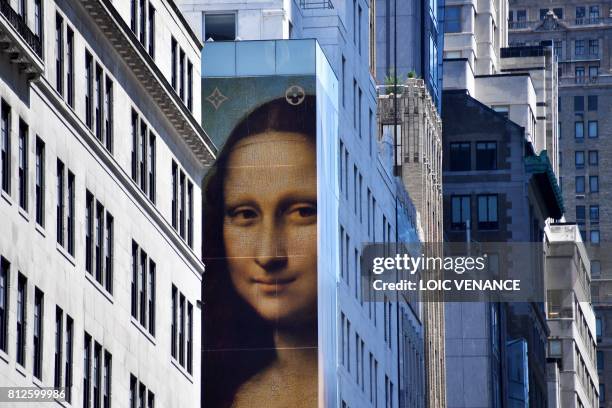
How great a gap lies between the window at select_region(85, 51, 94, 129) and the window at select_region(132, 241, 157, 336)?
585 centimetres

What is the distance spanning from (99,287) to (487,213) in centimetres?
11763

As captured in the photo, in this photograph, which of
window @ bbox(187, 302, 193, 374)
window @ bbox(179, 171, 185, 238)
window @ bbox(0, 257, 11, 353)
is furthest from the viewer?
window @ bbox(187, 302, 193, 374)

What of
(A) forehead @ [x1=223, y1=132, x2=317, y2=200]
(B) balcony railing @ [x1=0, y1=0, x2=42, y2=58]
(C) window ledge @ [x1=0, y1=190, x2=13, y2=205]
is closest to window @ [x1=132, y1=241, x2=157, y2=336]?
(B) balcony railing @ [x1=0, y1=0, x2=42, y2=58]

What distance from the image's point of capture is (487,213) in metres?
178

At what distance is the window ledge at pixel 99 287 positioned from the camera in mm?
61144

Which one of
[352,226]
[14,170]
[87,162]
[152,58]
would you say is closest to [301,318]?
[352,226]

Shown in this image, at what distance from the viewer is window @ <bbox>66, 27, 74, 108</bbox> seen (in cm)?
6003

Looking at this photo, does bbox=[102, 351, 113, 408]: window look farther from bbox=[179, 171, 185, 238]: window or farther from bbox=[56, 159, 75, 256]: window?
bbox=[179, 171, 185, 238]: window

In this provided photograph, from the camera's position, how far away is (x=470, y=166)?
179 meters

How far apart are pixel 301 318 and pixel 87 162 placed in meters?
29.6

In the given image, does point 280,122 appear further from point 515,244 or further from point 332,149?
point 515,244

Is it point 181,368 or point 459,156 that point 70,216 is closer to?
point 181,368

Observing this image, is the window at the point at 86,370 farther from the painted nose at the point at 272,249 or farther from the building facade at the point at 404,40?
the building facade at the point at 404,40

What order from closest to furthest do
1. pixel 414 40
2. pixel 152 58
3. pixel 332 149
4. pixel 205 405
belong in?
pixel 152 58
pixel 205 405
pixel 332 149
pixel 414 40
